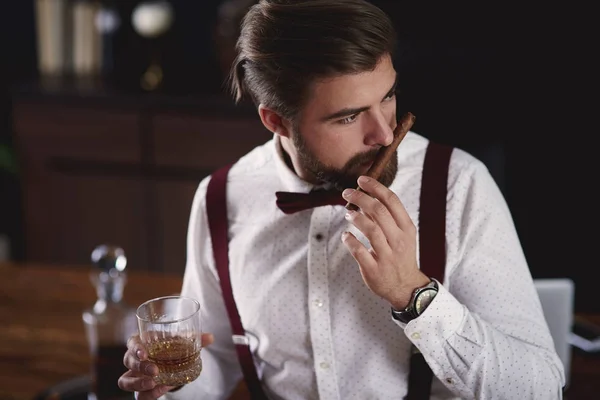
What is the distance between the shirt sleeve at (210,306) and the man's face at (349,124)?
353 mm

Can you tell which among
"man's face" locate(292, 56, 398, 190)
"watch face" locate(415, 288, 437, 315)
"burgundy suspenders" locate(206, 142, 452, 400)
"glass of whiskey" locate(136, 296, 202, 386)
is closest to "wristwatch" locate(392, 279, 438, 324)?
"watch face" locate(415, 288, 437, 315)

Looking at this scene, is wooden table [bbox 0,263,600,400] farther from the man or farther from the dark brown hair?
the dark brown hair

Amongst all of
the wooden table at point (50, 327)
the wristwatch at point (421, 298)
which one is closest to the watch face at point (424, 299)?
the wristwatch at point (421, 298)

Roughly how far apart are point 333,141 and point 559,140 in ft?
7.61

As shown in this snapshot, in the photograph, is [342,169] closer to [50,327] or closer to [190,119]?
[50,327]

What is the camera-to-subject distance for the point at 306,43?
1428mm

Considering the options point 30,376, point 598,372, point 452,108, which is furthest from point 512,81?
point 30,376

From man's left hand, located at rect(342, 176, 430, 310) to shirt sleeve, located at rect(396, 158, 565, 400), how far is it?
0.08 m

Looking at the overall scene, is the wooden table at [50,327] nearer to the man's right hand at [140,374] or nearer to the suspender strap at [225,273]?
the suspender strap at [225,273]

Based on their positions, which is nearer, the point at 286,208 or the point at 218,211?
the point at 286,208

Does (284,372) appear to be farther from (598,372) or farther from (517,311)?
(598,372)

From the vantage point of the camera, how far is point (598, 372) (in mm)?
1774

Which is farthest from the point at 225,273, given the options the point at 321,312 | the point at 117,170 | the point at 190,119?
the point at 117,170

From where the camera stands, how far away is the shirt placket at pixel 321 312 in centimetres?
159
